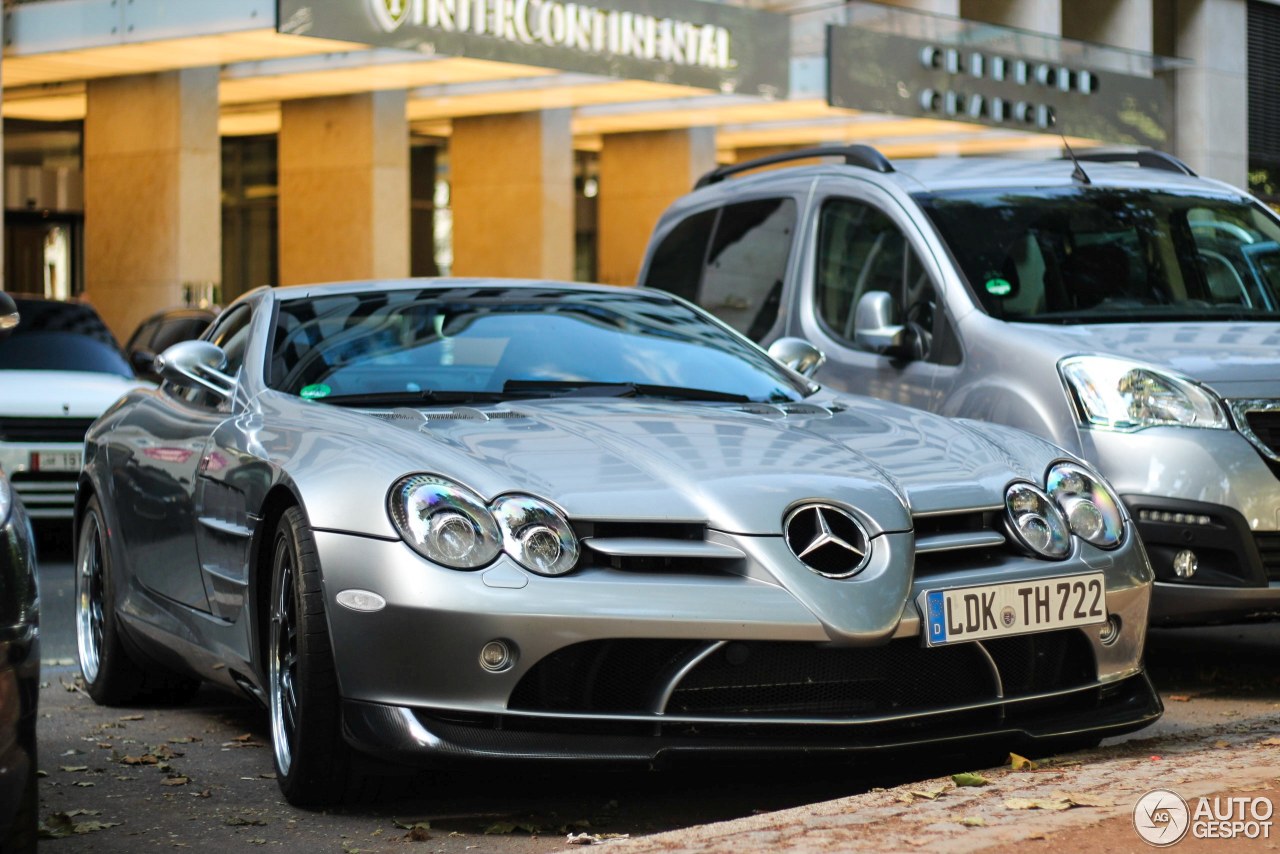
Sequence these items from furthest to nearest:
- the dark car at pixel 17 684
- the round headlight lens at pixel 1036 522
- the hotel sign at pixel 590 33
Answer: the hotel sign at pixel 590 33 → the round headlight lens at pixel 1036 522 → the dark car at pixel 17 684

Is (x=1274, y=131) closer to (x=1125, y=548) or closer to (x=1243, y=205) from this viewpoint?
(x=1243, y=205)

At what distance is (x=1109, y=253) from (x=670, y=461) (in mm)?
3668

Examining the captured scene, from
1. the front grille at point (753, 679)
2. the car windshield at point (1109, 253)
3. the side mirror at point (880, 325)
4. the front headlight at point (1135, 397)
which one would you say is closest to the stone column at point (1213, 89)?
Result: the car windshield at point (1109, 253)

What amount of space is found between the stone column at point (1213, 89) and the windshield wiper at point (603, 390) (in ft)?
117

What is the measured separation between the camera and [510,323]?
6.29 metres

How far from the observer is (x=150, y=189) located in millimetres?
26359

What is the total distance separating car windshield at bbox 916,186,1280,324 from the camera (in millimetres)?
7871

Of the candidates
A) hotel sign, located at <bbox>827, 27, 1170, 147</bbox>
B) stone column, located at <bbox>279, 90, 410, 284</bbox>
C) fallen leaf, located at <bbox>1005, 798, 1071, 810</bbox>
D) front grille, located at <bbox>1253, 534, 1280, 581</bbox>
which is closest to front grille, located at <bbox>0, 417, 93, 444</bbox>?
front grille, located at <bbox>1253, 534, 1280, 581</bbox>

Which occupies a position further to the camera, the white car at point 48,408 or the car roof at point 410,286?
the white car at point 48,408

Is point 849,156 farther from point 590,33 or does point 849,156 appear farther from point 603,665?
point 590,33

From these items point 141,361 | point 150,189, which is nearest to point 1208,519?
point 141,361

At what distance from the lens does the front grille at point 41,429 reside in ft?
40.3

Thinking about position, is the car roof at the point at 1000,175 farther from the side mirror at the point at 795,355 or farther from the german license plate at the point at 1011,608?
the german license plate at the point at 1011,608

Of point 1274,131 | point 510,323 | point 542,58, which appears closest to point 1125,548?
point 510,323
